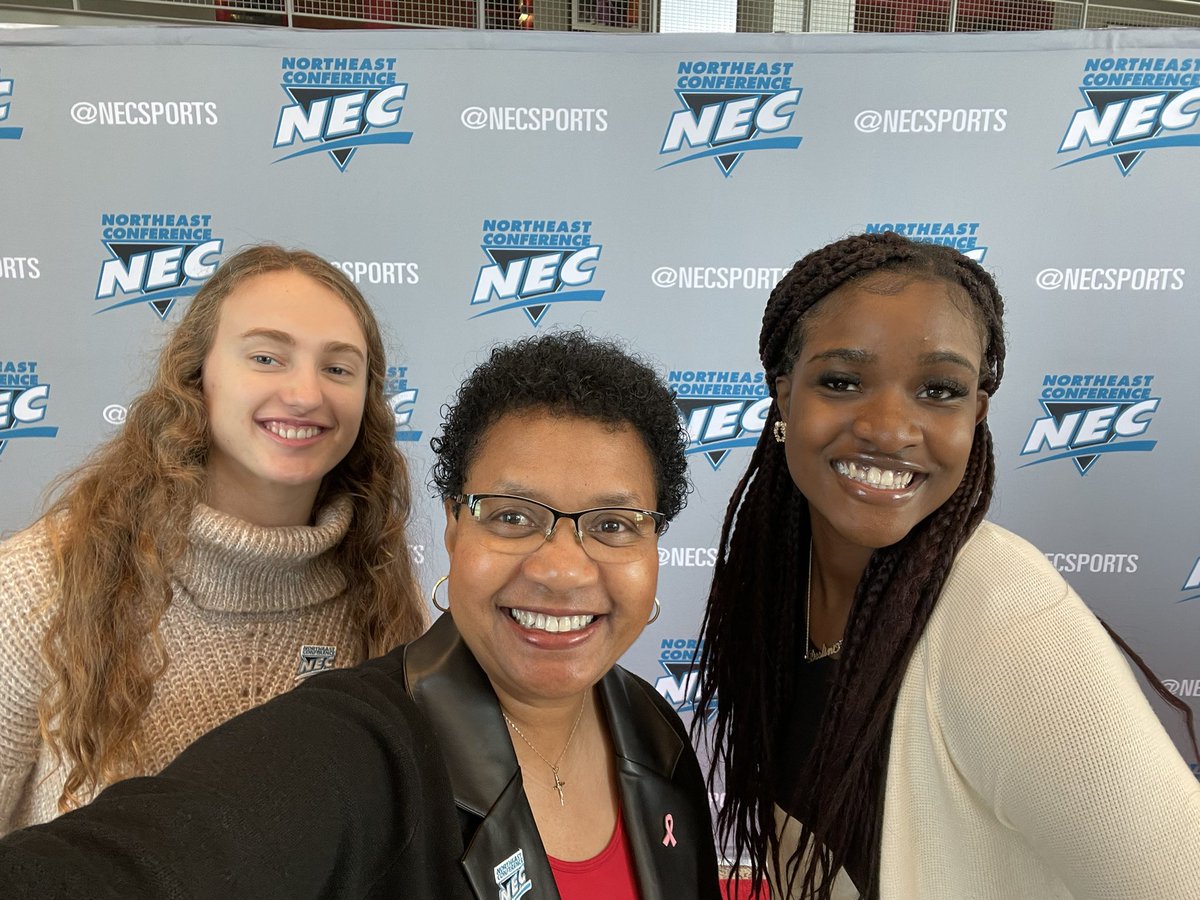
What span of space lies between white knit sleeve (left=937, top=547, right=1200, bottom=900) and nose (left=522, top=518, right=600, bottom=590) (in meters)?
0.60

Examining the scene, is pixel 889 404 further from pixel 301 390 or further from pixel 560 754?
pixel 301 390

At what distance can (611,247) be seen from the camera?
2.85m

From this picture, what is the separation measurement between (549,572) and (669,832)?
54 cm

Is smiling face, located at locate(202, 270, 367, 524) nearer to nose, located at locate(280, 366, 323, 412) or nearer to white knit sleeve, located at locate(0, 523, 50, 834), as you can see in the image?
nose, located at locate(280, 366, 323, 412)

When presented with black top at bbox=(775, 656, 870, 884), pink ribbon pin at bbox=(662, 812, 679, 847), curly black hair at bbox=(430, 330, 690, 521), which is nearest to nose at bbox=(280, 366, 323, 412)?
curly black hair at bbox=(430, 330, 690, 521)

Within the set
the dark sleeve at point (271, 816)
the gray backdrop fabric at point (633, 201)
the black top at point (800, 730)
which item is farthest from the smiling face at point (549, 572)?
the gray backdrop fabric at point (633, 201)

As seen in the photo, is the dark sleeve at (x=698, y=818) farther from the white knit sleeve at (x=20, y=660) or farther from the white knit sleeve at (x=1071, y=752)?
the white knit sleeve at (x=20, y=660)

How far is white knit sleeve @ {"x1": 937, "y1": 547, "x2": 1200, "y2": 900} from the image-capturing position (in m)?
0.97

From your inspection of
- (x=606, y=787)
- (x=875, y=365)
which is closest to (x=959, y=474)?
(x=875, y=365)

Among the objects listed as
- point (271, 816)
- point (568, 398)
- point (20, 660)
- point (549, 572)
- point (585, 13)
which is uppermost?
point (585, 13)

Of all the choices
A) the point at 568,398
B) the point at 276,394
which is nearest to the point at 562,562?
the point at 568,398

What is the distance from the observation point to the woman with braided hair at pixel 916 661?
3.31 ft

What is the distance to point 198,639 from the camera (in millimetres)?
1551

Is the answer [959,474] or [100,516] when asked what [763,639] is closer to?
[959,474]
